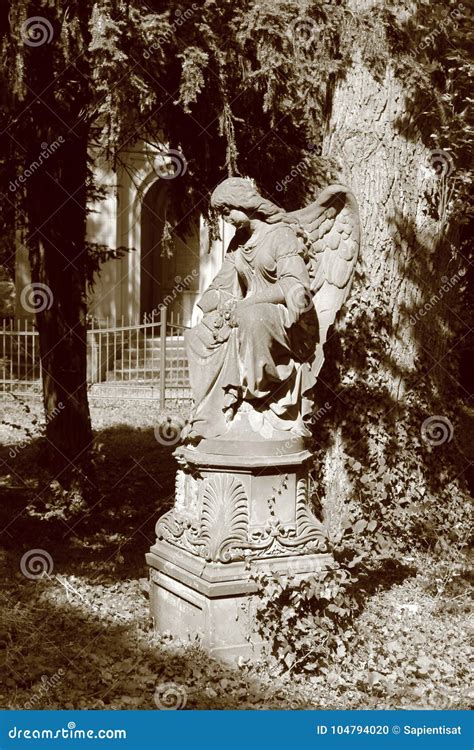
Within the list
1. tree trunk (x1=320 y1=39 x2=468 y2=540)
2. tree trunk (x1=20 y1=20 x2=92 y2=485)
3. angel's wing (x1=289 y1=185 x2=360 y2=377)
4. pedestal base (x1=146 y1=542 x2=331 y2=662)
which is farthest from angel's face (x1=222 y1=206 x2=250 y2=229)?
tree trunk (x1=20 y1=20 x2=92 y2=485)

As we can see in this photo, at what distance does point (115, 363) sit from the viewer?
14820 millimetres

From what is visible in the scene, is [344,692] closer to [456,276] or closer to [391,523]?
[391,523]

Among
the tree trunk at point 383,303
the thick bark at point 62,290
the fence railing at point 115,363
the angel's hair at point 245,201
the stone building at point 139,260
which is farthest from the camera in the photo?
the stone building at point 139,260

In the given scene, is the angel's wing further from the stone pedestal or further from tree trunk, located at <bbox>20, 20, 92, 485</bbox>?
tree trunk, located at <bbox>20, 20, 92, 485</bbox>

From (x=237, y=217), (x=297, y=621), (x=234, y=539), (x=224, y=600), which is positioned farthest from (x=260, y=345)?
(x=297, y=621)

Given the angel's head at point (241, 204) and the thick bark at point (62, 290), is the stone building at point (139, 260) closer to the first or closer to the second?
the thick bark at point (62, 290)

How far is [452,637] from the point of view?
5480 millimetres

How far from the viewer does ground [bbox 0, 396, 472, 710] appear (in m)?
4.53

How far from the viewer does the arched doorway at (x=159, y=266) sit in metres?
18.0

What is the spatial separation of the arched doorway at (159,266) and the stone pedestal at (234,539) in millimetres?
12956

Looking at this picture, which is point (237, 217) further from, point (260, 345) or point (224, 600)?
point (224, 600)

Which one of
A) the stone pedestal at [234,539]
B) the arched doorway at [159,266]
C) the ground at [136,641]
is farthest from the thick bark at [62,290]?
the arched doorway at [159,266]

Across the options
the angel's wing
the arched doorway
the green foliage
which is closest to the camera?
the green foliage

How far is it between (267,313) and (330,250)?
745mm
